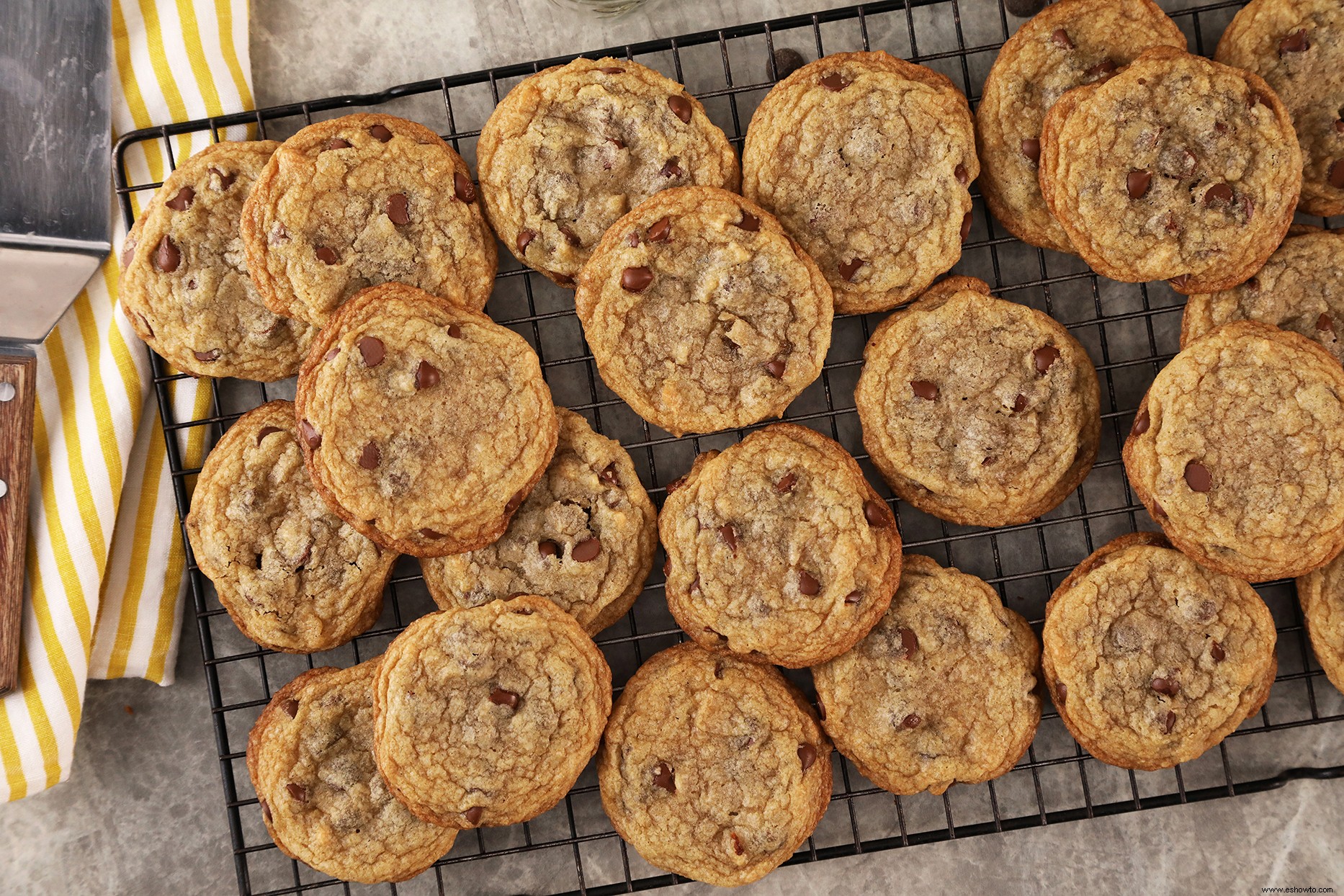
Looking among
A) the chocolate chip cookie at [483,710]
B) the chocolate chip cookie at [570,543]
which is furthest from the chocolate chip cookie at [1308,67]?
the chocolate chip cookie at [483,710]

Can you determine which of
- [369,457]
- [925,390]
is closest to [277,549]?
[369,457]

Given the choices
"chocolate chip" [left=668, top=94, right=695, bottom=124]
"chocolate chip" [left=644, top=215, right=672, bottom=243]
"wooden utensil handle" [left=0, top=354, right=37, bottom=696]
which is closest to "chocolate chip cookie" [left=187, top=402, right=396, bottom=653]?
"wooden utensil handle" [left=0, top=354, right=37, bottom=696]

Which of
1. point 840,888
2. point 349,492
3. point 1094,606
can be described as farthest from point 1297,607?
point 349,492

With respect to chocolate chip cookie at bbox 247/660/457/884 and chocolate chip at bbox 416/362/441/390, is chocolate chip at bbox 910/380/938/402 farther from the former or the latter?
chocolate chip cookie at bbox 247/660/457/884

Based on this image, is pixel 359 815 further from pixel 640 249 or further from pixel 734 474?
pixel 640 249

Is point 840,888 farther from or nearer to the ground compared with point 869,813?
nearer to the ground
